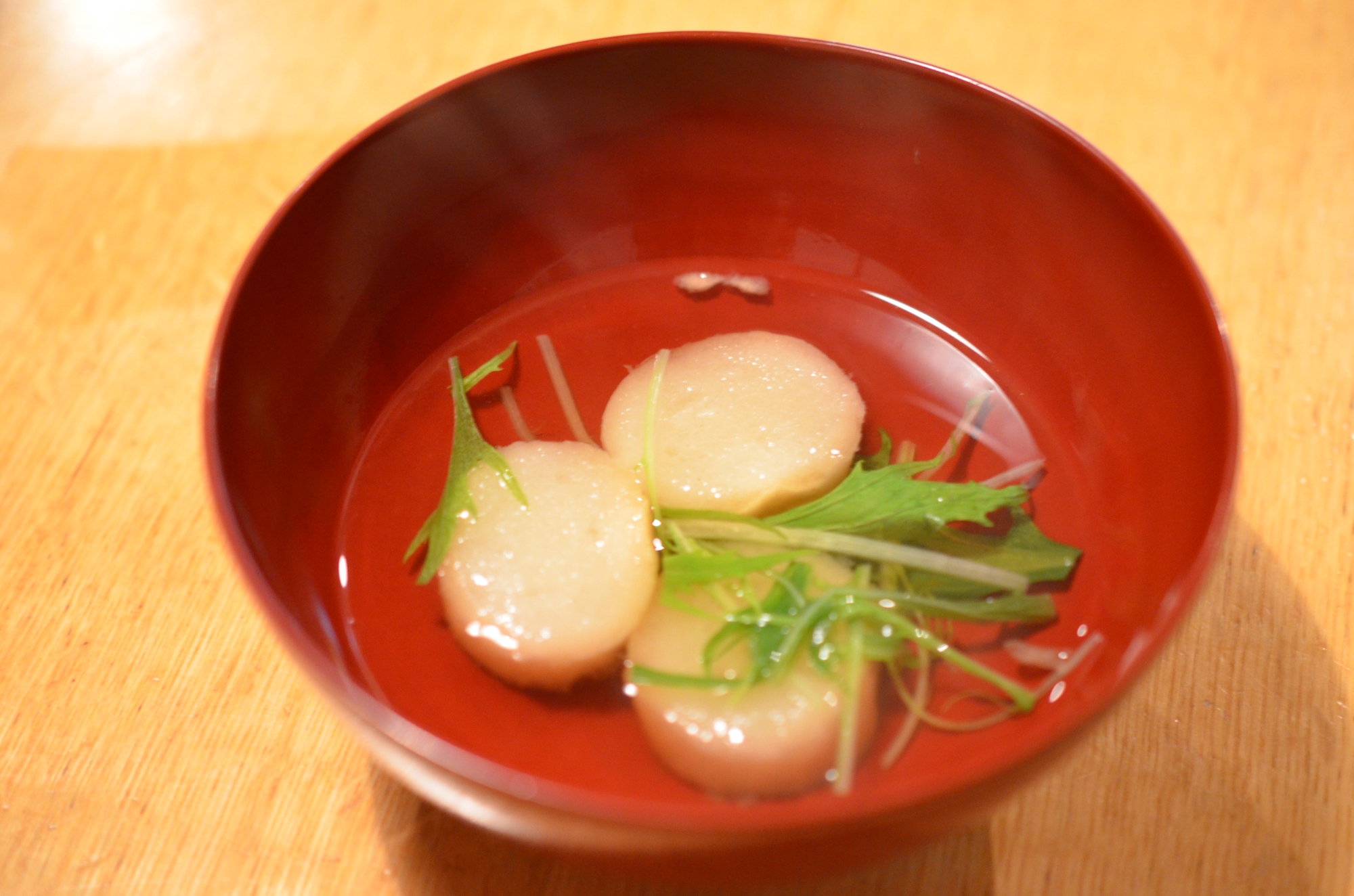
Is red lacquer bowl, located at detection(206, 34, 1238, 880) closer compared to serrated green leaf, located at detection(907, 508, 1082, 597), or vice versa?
red lacquer bowl, located at detection(206, 34, 1238, 880)

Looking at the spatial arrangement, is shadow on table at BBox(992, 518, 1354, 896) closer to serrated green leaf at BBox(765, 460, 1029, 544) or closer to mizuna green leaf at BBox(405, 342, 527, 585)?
serrated green leaf at BBox(765, 460, 1029, 544)

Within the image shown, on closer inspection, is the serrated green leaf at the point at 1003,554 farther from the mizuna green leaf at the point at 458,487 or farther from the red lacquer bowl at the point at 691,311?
the mizuna green leaf at the point at 458,487

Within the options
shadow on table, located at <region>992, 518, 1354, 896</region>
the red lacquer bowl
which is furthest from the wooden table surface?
the red lacquer bowl

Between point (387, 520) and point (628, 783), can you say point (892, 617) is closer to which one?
point (628, 783)

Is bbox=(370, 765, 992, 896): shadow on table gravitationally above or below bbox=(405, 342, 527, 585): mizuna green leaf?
below

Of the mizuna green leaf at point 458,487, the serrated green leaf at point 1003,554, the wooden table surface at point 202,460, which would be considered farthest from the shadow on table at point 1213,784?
the mizuna green leaf at point 458,487

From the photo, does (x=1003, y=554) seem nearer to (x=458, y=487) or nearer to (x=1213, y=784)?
(x=1213, y=784)
